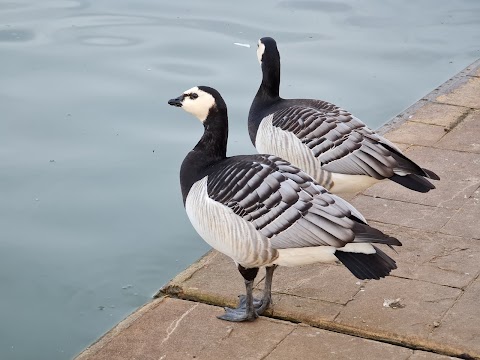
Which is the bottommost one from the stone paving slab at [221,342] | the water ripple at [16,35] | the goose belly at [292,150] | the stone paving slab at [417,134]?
the stone paving slab at [417,134]

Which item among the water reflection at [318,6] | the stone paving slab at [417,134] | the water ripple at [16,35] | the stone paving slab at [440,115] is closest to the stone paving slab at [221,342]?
the stone paving slab at [417,134]

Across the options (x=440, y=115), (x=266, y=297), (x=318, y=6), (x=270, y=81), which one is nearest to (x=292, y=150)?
(x=270, y=81)

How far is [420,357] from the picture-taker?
4387mm

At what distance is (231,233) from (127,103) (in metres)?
3.93

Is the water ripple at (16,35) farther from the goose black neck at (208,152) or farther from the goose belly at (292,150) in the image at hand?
the goose black neck at (208,152)

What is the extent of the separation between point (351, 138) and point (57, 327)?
79.0 inches

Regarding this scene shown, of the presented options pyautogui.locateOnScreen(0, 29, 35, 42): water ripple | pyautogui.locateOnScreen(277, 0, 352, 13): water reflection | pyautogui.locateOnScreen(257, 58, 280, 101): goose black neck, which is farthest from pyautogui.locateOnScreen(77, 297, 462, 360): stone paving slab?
pyautogui.locateOnScreen(277, 0, 352, 13): water reflection

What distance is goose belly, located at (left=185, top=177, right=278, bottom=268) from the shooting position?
14.7ft

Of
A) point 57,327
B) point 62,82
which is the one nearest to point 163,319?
point 57,327

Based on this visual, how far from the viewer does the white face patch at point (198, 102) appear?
15.8 feet

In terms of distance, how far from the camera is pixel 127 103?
26.9ft

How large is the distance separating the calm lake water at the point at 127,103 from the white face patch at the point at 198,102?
1138mm

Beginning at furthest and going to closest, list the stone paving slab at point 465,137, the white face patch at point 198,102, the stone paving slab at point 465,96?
the stone paving slab at point 465,96 < the stone paving slab at point 465,137 < the white face patch at point 198,102

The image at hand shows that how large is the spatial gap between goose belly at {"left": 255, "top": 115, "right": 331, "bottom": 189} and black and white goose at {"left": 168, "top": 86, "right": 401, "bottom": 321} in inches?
34.8
